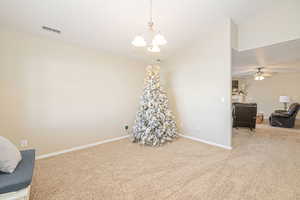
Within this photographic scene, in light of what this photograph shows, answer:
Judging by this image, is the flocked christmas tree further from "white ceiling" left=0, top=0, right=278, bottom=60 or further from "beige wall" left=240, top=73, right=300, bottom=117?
"beige wall" left=240, top=73, right=300, bottom=117

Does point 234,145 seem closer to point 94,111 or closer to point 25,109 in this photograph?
point 94,111

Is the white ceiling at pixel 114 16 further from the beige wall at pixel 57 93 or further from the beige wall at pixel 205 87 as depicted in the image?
the beige wall at pixel 205 87

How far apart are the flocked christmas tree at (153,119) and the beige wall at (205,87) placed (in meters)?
0.70

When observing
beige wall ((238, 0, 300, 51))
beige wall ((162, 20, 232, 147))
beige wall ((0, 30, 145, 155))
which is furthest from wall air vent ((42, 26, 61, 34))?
beige wall ((238, 0, 300, 51))

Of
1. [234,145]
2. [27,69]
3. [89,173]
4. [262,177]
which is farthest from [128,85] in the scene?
[262,177]

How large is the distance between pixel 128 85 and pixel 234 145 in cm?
333

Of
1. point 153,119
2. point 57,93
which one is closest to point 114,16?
point 57,93

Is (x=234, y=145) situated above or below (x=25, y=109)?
below

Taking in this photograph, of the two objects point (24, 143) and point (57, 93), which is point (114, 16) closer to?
point (57, 93)

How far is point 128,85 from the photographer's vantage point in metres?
4.26

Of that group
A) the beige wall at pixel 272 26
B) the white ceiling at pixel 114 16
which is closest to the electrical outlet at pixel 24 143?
the white ceiling at pixel 114 16

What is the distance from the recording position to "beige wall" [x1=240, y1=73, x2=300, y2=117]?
266 inches

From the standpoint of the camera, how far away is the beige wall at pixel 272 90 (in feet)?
22.2

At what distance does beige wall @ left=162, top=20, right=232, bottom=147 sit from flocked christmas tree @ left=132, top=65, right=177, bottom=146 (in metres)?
0.70
